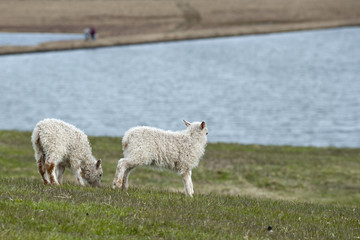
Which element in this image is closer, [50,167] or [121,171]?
[50,167]

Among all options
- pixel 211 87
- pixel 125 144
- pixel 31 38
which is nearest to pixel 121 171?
pixel 125 144

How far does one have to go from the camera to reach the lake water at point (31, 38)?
282ft

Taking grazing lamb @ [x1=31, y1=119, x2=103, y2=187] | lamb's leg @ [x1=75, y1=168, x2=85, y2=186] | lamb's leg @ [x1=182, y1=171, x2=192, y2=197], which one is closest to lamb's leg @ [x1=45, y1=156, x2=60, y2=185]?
grazing lamb @ [x1=31, y1=119, x2=103, y2=187]

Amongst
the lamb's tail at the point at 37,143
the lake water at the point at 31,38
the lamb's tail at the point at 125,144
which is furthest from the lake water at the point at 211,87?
the lamb's tail at the point at 37,143

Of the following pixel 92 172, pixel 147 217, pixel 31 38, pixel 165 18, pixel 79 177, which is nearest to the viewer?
pixel 147 217

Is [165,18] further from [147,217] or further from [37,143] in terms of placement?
[147,217]

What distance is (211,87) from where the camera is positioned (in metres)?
73.4

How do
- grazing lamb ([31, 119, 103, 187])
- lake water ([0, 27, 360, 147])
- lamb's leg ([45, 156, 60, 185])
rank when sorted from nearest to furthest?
lamb's leg ([45, 156, 60, 185]) → grazing lamb ([31, 119, 103, 187]) → lake water ([0, 27, 360, 147])

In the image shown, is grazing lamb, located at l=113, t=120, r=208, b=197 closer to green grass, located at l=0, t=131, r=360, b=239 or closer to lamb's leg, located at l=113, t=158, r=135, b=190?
lamb's leg, located at l=113, t=158, r=135, b=190

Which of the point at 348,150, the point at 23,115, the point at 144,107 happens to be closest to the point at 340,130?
the point at 348,150

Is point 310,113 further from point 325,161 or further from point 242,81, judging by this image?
point 325,161

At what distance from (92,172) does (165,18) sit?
310 feet

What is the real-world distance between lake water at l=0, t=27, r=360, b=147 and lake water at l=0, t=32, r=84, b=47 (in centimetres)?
298

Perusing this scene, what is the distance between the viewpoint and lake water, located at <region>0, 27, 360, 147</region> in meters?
50.9
